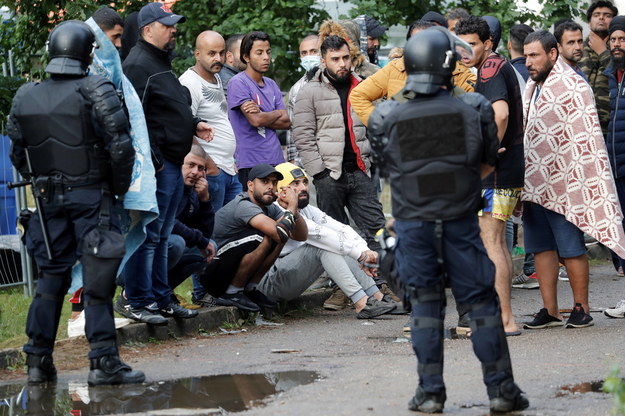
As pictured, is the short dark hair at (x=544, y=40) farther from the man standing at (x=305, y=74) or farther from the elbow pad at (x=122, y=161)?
the elbow pad at (x=122, y=161)

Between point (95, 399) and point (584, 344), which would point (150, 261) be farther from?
point (584, 344)

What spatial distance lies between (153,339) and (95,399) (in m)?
2.07

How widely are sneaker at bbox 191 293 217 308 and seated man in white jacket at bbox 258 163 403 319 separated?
437 millimetres

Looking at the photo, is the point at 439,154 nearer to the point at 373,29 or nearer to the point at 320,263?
the point at 320,263

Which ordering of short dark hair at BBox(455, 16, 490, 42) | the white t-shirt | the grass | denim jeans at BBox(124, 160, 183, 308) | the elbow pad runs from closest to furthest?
the elbow pad
the grass
denim jeans at BBox(124, 160, 183, 308)
short dark hair at BBox(455, 16, 490, 42)
the white t-shirt

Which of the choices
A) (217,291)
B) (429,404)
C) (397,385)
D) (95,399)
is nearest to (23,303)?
(217,291)

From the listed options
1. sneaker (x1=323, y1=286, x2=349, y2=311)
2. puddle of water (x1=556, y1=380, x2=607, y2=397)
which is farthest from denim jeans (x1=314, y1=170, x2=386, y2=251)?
puddle of water (x1=556, y1=380, x2=607, y2=397)

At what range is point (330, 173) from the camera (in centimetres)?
1104

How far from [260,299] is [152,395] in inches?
133

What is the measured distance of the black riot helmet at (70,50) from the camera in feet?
23.6

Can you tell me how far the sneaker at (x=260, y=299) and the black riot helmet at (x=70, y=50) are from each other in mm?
3368

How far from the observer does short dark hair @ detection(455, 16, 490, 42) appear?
894cm

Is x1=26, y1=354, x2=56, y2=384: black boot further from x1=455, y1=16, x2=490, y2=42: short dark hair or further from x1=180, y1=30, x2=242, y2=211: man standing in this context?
x1=455, y1=16, x2=490, y2=42: short dark hair

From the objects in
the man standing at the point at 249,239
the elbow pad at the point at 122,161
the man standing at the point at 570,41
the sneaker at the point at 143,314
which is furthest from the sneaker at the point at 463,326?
the man standing at the point at 570,41
